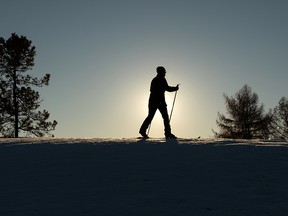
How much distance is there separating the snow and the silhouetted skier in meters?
2.87

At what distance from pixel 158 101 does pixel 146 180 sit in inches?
273

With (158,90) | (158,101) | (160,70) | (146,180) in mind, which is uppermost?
(160,70)

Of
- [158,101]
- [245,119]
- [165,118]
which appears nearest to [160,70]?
[158,101]

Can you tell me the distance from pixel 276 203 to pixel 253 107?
30759 millimetres

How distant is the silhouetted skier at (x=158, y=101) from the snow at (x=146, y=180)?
2.87 metres

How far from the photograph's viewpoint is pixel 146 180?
8.86 metres

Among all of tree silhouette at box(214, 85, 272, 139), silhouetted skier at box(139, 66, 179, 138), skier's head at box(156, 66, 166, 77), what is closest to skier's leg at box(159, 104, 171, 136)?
silhouetted skier at box(139, 66, 179, 138)

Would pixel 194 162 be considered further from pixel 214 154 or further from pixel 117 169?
pixel 117 169

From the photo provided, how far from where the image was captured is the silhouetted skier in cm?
1546

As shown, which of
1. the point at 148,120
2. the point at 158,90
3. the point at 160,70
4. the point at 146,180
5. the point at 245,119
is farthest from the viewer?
the point at 245,119

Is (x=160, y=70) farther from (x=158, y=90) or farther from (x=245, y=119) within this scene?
(x=245, y=119)

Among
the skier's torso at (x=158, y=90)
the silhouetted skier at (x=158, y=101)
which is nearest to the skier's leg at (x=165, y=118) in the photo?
the silhouetted skier at (x=158, y=101)

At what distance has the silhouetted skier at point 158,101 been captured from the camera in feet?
50.7

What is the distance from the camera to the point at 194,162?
33.4 feet
